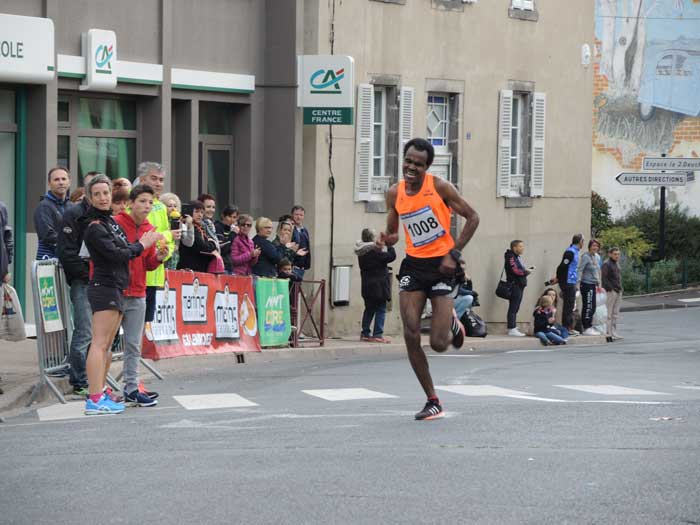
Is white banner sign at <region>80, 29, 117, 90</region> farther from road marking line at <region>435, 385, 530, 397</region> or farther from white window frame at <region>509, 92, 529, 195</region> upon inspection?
white window frame at <region>509, 92, 529, 195</region>

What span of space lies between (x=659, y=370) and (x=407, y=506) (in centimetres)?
1134

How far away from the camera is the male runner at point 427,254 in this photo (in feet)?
35.6

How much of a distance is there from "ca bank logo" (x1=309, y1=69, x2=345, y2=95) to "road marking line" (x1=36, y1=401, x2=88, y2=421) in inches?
458

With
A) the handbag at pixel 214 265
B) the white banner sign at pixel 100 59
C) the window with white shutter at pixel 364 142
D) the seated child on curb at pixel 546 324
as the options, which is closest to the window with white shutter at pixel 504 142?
the seated child on curb at pixel 546 324

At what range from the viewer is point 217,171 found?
957 inches

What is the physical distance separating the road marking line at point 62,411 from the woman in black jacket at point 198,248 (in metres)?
5.44

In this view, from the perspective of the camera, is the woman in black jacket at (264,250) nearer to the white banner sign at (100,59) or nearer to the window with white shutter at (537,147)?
the white banner sign at (100,59)

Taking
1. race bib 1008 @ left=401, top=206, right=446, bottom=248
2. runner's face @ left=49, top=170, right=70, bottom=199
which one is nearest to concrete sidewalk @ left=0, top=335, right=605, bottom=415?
runner's face @ left=49, top=170, right=70, bottom=199

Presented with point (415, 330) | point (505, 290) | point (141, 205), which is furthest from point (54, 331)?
point (505, 290)

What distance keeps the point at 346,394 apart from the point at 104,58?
9.01 meters

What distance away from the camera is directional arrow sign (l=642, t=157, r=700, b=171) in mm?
35562

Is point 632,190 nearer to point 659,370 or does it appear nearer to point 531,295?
point 531,295

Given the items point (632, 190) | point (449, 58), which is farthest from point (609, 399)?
point (632, 190)

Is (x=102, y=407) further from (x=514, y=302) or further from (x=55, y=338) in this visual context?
(x=514, y=302)
